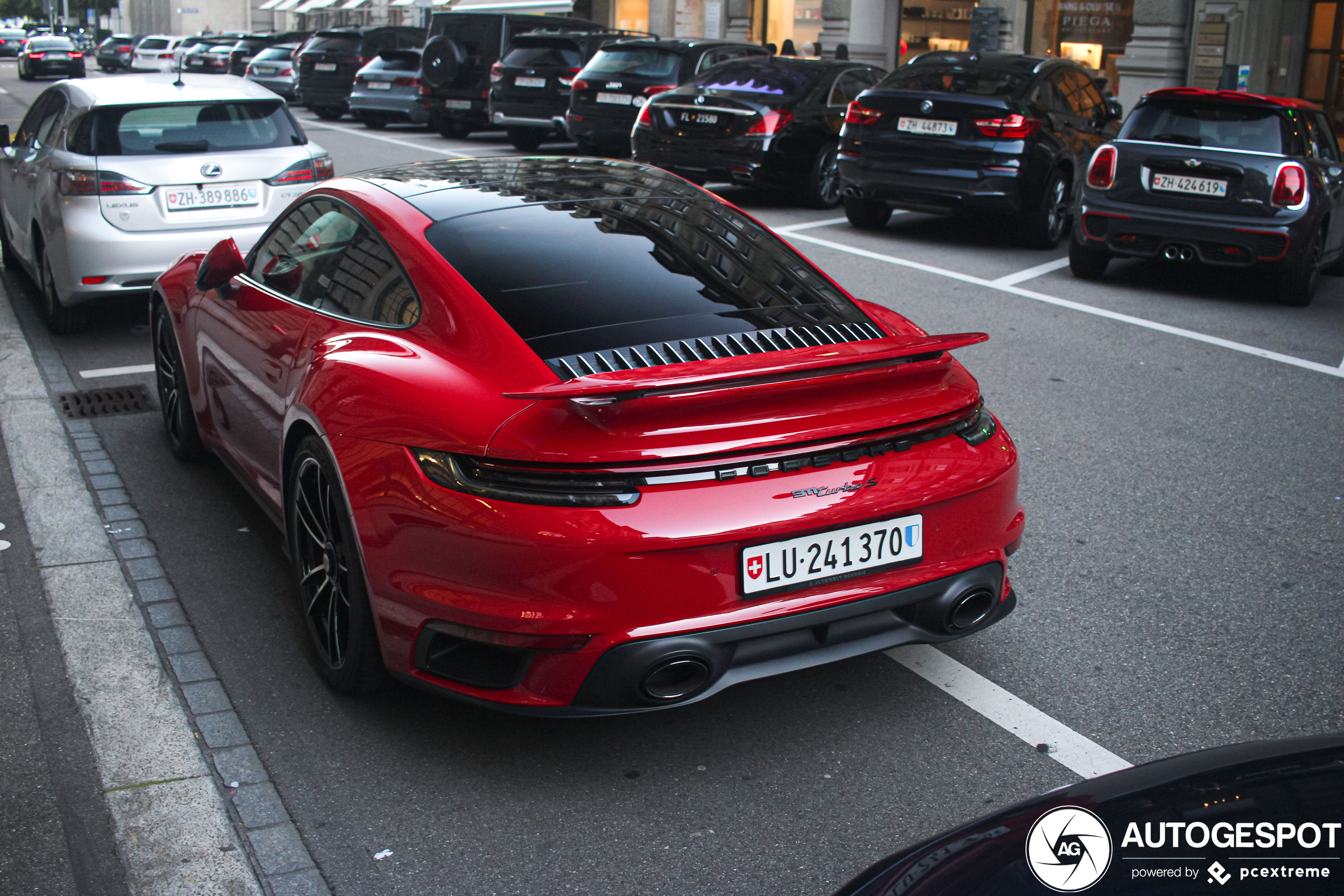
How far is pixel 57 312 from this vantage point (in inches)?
299

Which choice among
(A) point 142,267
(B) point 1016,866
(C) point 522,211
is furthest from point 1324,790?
(A) point 142,267

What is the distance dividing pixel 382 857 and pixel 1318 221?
8367 millimetres

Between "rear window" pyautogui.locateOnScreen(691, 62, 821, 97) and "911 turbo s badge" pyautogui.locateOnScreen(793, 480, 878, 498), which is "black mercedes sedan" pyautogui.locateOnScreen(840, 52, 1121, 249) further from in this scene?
"911 turbo s badge" pyautogui.locateOnScreen(793, 480, 878, 498)

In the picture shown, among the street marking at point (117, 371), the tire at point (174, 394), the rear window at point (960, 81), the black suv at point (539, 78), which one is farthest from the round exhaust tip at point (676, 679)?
the black suv at point (539, 78)

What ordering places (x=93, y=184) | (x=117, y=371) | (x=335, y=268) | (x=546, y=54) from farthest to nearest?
(x=546, y=54), (x=93, y=184), (x=117, y=371), (x=335, y=268)

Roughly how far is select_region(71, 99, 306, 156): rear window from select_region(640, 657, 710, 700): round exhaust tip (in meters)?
5.85

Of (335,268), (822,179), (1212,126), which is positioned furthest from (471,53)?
(335,268)

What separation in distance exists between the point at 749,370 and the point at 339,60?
25.5 meters

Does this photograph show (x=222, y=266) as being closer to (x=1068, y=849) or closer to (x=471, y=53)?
(x=1068, y=849)

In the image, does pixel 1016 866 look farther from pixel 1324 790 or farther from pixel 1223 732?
pixel 1223 732

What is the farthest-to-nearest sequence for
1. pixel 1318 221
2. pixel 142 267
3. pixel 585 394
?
pixel 1318 221 < pixel 142 267 < pixel 585 394

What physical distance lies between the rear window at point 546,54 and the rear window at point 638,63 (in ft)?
8.52

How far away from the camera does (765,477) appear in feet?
9.50

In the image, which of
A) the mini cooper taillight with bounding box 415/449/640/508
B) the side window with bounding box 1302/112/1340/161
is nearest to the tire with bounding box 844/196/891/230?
the side window with bounding box 1302/112/1340/161
